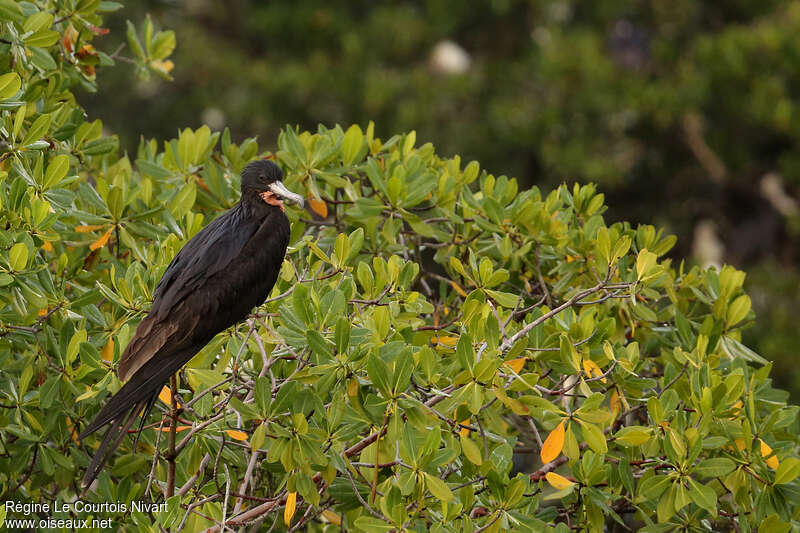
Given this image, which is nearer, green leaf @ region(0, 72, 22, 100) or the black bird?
the black bird

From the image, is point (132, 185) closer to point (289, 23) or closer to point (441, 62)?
point (441, 62)

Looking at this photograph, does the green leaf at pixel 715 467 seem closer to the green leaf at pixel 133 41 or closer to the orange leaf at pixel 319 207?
the orange leaf at pixel 319 207

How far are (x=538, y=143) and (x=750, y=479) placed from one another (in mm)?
7661

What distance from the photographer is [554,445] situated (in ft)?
8.62

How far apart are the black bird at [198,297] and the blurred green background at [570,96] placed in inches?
241

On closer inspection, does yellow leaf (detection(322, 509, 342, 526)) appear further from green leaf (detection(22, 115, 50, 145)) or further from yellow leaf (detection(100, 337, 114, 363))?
green leaf (detection(22, 115, 50, 145))

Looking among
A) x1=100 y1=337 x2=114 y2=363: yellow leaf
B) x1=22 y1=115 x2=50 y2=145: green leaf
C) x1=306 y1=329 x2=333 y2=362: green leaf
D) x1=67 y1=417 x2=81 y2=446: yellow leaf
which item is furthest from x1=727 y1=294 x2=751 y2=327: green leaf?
x1=22 y1=115 x2=50 y2=145: green leaf

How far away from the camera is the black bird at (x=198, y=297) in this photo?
8.82 feet

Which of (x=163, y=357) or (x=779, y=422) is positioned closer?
(x=163, y=357)

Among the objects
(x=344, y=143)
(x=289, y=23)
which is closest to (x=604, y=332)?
(x=344, y=143)

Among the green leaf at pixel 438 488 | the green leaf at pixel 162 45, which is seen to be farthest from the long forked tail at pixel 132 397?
the green leaf at pixel 162 45

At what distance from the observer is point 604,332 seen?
2.88 m

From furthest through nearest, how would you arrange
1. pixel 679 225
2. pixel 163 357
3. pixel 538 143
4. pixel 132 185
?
pixel 679 225
pixel 538 143
pixel 132 185
pixel 163 357

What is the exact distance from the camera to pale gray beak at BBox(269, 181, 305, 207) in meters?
2.92
